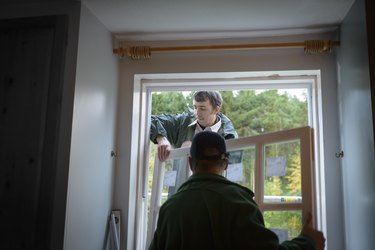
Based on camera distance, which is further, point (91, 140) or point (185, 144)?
point (185, 144)

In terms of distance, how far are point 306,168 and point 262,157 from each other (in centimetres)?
21

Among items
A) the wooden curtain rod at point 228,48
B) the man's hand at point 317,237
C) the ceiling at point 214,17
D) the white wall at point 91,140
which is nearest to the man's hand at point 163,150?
the white wall at point 91,140

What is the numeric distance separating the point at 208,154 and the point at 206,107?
825mm

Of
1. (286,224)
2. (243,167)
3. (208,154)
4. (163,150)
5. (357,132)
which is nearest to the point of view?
(208,154)

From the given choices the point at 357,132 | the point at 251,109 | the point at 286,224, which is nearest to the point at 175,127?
the point at 251,109

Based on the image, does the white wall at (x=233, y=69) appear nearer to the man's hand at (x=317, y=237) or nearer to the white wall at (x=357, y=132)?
the white wall at (x=357, y=132)

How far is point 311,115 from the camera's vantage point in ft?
6.37

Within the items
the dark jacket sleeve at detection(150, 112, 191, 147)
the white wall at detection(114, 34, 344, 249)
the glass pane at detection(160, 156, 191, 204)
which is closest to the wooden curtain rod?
the white wall at detection(114, 34, 344, 249)

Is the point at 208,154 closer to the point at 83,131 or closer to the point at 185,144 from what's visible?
the point at 83,131

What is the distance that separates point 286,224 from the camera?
61.9 inches

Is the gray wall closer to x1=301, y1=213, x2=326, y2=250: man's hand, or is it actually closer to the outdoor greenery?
the outdoor greenery

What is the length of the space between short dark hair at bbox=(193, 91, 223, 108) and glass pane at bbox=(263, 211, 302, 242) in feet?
2.39

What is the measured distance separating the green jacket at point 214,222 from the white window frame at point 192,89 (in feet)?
2.75

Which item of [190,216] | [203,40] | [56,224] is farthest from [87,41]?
[190,216]
